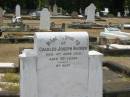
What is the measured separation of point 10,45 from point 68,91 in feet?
42.7

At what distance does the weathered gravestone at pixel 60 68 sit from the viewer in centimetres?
673

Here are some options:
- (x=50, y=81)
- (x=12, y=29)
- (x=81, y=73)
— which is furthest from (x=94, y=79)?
(x=12, y=29)

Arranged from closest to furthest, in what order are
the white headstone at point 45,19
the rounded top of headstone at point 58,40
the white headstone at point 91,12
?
the rounded top of headstone at point 58,40 → the white headstone at point 45,19 → the white headstone at point 91,12

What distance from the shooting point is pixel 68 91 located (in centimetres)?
698

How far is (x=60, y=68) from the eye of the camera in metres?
6.85

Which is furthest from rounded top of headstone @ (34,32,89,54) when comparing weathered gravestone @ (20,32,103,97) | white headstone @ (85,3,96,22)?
white headstone @ (85,3,96,22)

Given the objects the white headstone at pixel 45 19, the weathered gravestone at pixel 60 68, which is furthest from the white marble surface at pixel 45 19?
the weathered gravestone at pixel 60 68

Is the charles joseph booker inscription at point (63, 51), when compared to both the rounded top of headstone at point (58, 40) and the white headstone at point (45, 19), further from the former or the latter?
the white headstone at point (45, 19)

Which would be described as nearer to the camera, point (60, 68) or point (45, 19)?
point (60, 68)

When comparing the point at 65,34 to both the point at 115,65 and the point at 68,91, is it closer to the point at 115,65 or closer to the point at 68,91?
the point at 68,91

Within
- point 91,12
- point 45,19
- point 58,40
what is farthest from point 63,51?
point 91,12

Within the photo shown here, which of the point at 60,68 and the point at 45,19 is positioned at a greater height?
the point at 45,19

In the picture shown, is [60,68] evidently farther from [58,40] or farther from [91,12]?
[91,12]

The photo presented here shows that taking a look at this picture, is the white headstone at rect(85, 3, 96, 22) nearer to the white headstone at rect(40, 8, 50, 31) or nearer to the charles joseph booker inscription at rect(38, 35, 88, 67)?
the white headstone at rect(40, 8, 50, 31)
